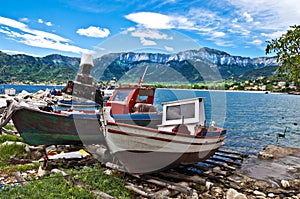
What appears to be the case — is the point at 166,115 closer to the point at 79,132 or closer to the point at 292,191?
the point at 79,132

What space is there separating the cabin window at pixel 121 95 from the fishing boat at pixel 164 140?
2.93m

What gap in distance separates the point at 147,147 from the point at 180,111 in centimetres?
252

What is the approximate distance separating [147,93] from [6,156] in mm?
7445

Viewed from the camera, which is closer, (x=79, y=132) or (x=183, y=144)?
(x=183, y=144)

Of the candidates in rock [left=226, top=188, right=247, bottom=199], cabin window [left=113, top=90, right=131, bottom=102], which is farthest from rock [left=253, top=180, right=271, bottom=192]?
cabin window [left=113, top=90, right=131, bottom=102]

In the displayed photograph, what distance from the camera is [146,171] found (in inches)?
365

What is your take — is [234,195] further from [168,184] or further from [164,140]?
[164,140]

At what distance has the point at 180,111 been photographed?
34.3ft

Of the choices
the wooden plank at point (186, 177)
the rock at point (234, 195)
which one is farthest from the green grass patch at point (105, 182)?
the rock at point (234, 195)

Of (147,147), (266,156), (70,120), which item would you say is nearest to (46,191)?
(147,147)

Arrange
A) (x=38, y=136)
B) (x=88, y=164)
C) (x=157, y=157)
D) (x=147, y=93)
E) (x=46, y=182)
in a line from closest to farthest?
(x=46, y=182) < (x=157, y=157) < (x=88, y=164) < (x=38, y=136) < (x=147, y=93)

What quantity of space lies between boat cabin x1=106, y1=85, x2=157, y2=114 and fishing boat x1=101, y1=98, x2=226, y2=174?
2.48 meters

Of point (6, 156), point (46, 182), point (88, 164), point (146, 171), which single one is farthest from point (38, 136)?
point (146, 171)

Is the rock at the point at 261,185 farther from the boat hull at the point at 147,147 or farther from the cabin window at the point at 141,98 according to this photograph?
the cabin window at the point at 141,98
